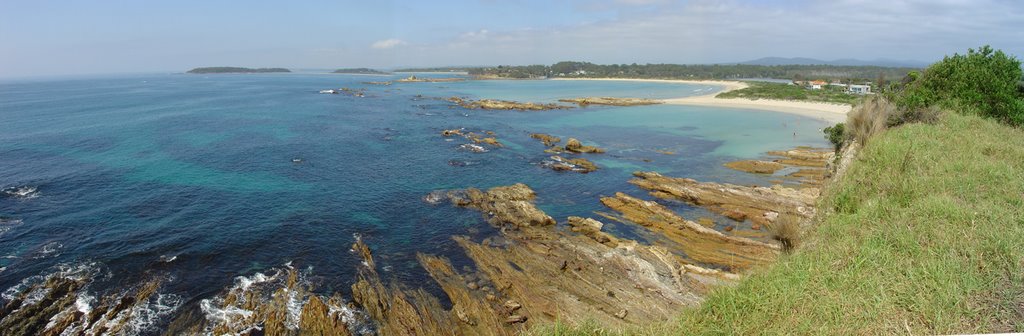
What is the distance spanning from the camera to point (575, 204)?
91.4ft

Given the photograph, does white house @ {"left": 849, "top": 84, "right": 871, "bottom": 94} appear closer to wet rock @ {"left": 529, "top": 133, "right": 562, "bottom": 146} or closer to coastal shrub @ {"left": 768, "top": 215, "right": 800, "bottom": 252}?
wet rock @ {"left": 529, "top": 133, "right": 562, "bottom": 146}

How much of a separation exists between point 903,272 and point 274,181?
33.4 metres

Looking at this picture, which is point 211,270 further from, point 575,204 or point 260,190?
point 575,204

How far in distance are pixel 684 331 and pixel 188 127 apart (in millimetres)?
61545

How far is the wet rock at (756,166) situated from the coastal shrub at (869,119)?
10059 mm

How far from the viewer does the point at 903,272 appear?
7.99 m

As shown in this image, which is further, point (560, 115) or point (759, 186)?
point (560, 115)

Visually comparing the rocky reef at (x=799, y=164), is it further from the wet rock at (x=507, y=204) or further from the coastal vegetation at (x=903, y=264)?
the wet rock at (x=507, y=204)

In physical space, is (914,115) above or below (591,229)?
above

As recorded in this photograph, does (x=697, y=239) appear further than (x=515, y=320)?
Yes

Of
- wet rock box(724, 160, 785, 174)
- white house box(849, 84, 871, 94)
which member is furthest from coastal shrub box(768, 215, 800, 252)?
white house box(849, 84, 871, 94)

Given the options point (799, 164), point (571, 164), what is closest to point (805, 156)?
point (799, 164)

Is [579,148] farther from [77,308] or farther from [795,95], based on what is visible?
[795,95]

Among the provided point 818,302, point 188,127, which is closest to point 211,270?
point 818,302
